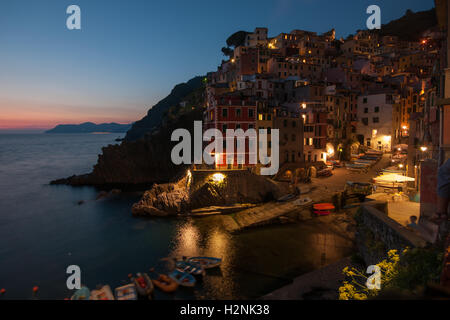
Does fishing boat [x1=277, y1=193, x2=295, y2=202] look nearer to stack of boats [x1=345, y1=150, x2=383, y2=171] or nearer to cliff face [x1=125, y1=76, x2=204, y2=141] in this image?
stack of boats [x1=345, y1=150, x2=383, y2=171]

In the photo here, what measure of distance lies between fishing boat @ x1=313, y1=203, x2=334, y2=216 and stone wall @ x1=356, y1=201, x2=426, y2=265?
16.3 meters

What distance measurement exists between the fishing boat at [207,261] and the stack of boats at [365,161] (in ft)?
109

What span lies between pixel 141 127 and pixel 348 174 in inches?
6107

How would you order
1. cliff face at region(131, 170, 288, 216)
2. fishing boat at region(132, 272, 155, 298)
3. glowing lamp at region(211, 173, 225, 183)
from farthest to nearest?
1. glowing lamp at region(211, 173, 225, 183)
2. cliff face at region(131, 170, 288, 216)
3. fishing boat at region(132, 272, 155, 298)

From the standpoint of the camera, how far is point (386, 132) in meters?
57.9

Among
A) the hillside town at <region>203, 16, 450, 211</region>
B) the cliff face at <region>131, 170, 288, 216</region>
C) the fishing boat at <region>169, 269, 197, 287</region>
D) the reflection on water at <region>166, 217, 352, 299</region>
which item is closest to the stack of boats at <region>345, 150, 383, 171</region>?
the hillside town at <region>203, 16, 450, 211</region>

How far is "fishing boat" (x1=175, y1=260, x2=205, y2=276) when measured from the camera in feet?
71.9

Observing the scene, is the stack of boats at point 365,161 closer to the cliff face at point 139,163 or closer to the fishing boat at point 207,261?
the fishing boat at point 207,261

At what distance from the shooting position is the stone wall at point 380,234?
11078mm

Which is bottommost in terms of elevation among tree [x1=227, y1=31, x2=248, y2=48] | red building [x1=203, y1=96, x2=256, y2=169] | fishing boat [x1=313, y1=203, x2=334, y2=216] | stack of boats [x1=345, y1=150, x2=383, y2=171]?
fishing boat [x1=313, y1=203, x2=334, y2=216]

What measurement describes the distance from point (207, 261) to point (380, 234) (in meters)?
14.8

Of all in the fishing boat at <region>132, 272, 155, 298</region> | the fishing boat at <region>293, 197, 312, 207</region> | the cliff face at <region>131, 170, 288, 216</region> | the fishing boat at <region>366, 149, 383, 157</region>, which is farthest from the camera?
the fishing boat at <region>366, 149, 383, 157</region>
